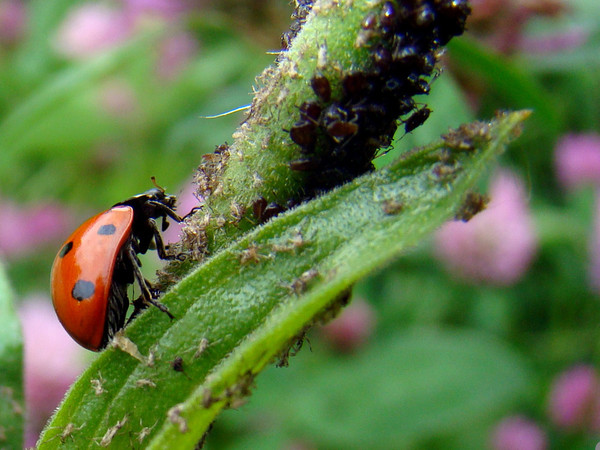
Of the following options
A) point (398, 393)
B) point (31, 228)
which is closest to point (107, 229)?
point (398, 393)

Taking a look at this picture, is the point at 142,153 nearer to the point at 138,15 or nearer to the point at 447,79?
the point at 138,15

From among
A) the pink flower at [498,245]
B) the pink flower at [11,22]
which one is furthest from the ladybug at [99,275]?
the pink flower at [11,22]

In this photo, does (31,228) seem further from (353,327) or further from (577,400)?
(577,400)

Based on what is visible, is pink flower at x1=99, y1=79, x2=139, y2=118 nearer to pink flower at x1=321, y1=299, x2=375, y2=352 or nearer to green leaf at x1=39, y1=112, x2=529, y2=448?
pink flower at x1=321, y1=299, x2=375, y2=352

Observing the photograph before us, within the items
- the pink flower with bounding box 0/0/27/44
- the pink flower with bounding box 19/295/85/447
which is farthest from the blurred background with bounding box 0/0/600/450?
the pink flower with bounding box 0/0/27/44

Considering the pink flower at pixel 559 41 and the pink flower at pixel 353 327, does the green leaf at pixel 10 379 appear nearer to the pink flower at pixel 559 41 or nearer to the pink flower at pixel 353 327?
the pink flower at pixel 353 327

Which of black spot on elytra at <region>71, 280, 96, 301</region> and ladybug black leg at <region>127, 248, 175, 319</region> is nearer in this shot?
ladybug black leg at <region>127, 248, 175, 319</region>

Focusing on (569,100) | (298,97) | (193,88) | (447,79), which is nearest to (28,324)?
(193,88)
